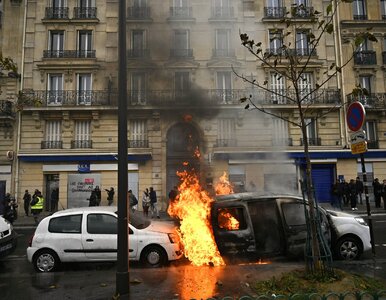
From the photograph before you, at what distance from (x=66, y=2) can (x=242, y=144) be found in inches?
566

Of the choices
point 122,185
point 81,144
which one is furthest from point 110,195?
point 122,185

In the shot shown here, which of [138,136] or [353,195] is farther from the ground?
[138,136]

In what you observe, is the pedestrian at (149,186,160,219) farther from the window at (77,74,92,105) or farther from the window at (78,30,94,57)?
the window at (78,30,94,57)

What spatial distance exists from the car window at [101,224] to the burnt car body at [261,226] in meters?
2.06

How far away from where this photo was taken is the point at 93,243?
23.2ft

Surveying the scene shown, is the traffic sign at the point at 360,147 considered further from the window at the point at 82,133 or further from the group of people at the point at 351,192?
the window at the point at 82,133

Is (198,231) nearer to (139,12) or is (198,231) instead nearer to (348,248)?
(348,248)

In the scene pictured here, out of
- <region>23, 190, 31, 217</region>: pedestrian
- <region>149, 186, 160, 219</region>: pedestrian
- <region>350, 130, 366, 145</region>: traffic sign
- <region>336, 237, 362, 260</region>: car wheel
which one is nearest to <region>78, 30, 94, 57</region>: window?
<region>23, 190, 31, 217</region>: pedestrian

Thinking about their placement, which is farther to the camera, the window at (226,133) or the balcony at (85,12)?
the balcony at (85,12)

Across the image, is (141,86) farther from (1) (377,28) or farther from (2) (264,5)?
(1) (377,28)

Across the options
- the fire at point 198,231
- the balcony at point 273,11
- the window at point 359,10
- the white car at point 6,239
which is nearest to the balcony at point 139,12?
the balcony at point 273,11

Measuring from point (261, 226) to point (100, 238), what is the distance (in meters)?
3.26

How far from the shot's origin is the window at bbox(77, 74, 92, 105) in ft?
68.7

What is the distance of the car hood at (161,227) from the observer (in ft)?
24.0
